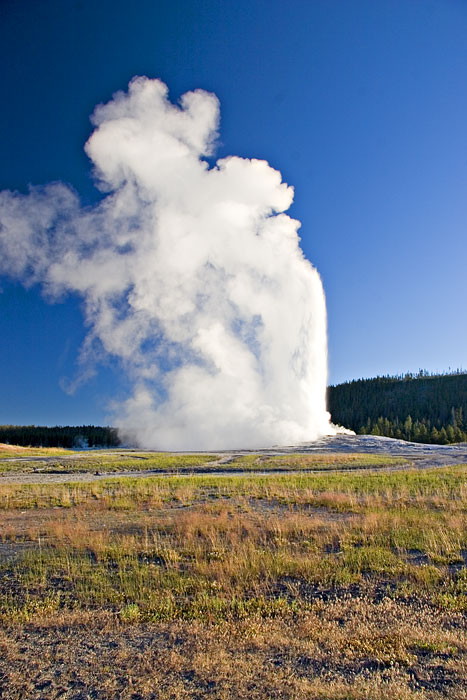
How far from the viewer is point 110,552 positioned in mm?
11742

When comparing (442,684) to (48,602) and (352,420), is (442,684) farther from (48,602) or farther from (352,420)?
(352,420)

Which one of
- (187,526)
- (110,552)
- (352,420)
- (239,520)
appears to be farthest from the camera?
(352,420)

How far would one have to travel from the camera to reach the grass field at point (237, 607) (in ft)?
18.2

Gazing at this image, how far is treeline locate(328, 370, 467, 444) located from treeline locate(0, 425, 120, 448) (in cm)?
7877

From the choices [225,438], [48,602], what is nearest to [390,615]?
[48,602]

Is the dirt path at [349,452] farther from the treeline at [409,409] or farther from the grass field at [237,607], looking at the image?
the treeline at [409,409]

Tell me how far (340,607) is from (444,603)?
188cm

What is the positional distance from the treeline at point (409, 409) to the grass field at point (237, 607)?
92.6 meters

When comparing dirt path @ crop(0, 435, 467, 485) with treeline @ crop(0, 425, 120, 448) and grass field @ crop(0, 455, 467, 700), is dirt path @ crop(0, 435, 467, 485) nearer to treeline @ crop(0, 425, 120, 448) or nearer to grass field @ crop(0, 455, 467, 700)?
grass field @ crop(0, 455, 467, 700)

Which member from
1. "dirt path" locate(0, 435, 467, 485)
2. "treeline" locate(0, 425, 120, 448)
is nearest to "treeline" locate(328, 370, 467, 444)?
"dirt path" locate(0, 435, 467, 485)

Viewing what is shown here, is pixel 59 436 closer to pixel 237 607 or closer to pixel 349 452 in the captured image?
pixel 349 452

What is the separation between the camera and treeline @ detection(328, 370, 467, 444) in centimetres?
10569

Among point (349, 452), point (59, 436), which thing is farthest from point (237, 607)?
point (59, 436)

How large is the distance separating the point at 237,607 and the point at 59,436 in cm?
15870
